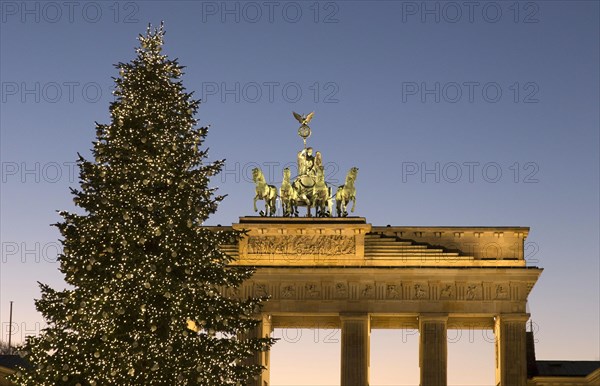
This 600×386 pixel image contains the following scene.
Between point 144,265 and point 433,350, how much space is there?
104ft

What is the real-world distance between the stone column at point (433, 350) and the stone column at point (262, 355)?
26.2ft

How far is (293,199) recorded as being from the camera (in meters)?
65.1

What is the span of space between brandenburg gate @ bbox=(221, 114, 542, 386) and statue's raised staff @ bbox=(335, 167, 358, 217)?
17 centimetres

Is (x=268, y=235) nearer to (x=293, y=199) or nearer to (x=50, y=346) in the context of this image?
(x=293, y=199)

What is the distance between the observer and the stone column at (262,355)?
6209 centimetres

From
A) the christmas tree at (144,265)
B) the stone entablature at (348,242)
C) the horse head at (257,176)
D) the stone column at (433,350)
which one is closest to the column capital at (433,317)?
the stone column at (433,350)

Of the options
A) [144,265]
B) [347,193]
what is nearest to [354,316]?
[347,193]

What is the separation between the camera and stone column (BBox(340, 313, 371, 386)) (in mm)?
62875

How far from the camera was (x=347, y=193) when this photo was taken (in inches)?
2554

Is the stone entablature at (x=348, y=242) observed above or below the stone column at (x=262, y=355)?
above

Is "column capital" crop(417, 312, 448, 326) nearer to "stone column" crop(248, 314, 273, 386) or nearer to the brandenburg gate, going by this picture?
the brandenburg gate

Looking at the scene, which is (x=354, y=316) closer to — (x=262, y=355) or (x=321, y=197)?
(x=262, y=355)

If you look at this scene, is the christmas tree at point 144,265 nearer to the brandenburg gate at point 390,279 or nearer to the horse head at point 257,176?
the brandenburg gate at point 390,279

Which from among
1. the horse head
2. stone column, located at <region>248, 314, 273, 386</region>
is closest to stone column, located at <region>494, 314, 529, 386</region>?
stone column, located at <region>248, 314, 273, 386</region>
